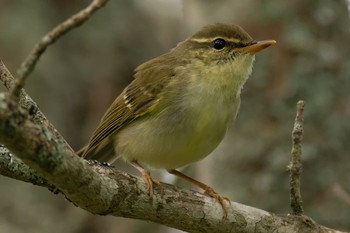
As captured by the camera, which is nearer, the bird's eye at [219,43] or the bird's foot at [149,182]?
the bird's foot at [149,182]

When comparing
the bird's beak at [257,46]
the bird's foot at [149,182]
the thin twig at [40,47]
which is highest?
the bird's beak at [257,46]

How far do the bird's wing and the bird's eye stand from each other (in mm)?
371

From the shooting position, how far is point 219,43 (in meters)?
4.70

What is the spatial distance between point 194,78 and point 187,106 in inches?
11.5

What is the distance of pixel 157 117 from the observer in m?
4.32

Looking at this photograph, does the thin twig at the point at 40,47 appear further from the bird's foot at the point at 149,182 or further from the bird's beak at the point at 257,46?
the bird's beak at the point at 257,46

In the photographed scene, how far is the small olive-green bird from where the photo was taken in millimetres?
4211

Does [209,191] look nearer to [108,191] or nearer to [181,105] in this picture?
[181,105]

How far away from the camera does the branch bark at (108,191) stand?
7.68 feet

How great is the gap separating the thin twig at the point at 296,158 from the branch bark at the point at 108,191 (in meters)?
0.21

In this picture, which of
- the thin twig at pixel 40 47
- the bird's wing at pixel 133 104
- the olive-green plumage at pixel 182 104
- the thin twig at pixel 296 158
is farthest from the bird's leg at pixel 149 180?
the thin twig at pixel 40 47

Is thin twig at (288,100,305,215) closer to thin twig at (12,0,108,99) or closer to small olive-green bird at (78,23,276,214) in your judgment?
small olive-green bird at (78,23,276,214)

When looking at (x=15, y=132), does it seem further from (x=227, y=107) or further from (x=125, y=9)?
(x=125, y=9)

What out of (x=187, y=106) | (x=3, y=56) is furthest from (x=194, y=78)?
→ (x=3, y=56)
